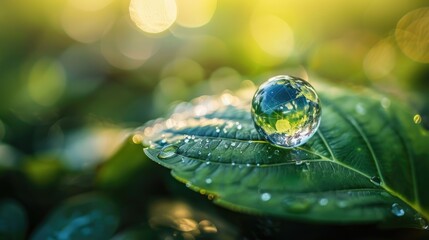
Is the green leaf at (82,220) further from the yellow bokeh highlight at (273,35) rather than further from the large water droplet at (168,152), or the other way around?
the yellow bokeh highlight at (273,35)

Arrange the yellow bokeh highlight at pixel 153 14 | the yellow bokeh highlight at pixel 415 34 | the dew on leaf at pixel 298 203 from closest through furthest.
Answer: the dew on leaf at pixel 298 203, the yellow bokeh highlight at pixel 415 34, the yellow bokeh highlight at pixel 153 14

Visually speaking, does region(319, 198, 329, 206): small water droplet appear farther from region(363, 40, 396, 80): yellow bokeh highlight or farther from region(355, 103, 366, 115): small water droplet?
region(363, 40, 396, 80): yellow bokeh highlight

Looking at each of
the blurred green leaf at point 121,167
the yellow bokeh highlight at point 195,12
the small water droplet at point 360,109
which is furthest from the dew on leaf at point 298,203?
the yellow bokeh highlight at point 195,12

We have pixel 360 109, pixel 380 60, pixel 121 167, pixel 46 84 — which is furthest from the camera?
pixel 46 84

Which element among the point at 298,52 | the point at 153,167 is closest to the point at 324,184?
the point at 153,167

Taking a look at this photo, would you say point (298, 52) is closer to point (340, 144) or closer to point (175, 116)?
point (175, 116)

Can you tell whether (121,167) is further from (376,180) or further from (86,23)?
(86,23)

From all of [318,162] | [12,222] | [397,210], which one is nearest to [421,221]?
[397,210]
